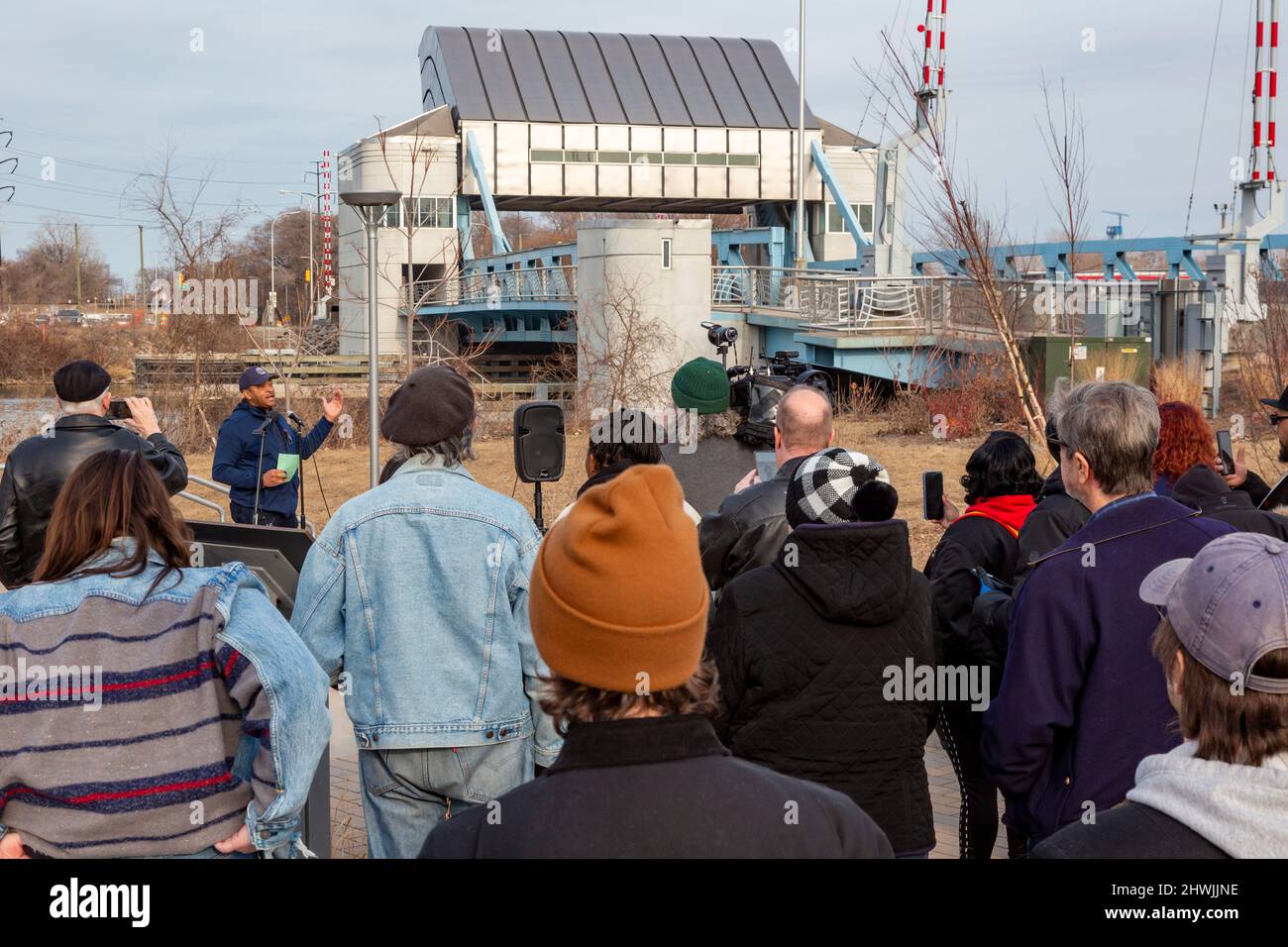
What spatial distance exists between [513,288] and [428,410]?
148 feet

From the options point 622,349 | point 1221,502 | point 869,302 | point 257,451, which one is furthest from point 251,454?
point 869,302

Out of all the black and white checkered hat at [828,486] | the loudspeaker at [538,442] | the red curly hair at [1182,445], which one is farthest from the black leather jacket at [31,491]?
the red curly hair at [1182,445]

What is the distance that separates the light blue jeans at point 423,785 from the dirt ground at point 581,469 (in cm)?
922

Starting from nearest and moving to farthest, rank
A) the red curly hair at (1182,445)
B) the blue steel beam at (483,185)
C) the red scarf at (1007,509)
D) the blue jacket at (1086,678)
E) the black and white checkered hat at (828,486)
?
the blue jacket at (1086,678) < the black and white checkered hat at (828,486) < the red scarf at (1007,509) < the red curly hair at (1182,445) < the blue steel beam at (483,185)

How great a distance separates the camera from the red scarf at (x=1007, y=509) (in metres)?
4.64

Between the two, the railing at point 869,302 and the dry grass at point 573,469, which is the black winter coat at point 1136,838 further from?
Answer: the railing at point 869,302

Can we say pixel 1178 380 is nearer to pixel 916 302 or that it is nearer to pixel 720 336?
pixel 720 336

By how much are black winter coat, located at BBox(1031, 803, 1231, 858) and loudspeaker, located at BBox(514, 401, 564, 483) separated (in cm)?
384

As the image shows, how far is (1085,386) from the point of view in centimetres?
360

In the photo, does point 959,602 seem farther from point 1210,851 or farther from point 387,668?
point 1210,851

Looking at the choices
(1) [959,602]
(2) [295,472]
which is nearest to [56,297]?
(2) [295,472]

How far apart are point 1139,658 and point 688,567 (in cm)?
166

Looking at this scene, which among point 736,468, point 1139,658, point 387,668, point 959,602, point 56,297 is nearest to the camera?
point 1139,658

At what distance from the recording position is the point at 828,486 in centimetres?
362
